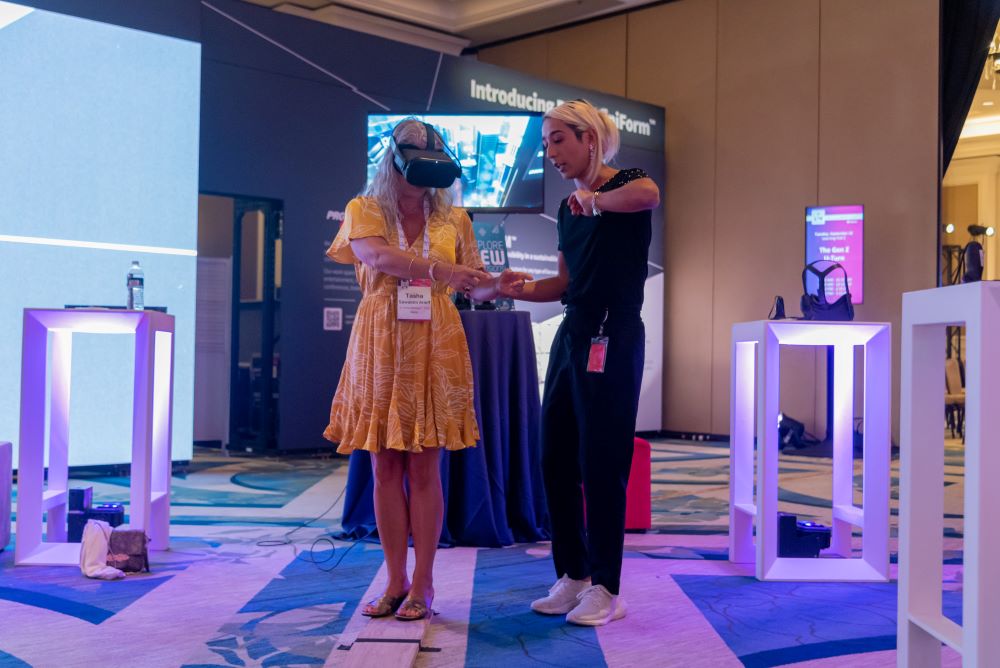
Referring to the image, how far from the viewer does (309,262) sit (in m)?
7.36

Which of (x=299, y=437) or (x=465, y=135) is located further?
(x=299, y=437)

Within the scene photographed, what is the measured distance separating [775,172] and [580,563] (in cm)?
692

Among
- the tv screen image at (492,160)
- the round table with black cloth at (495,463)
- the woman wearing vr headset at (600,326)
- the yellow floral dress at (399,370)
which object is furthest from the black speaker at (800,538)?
the tv screen image at (492,160)

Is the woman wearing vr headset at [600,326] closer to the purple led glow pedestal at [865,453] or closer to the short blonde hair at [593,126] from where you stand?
the short blonde hair at [593,126]

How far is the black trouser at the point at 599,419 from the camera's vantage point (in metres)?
2.73

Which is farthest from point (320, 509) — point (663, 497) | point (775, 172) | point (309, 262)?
point (775, 172)

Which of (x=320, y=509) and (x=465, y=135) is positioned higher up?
(x=465, y=135)

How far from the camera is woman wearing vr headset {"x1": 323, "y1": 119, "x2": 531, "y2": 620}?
269cm

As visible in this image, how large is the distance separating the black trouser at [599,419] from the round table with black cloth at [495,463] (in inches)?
41.2

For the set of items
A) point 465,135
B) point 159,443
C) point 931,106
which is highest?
point 931,106

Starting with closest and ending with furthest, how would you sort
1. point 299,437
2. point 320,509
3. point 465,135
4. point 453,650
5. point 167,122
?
point 453,650 → point 320,509 → point 465,135 → point 167,122 → point 299,437

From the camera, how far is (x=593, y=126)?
9.07ft

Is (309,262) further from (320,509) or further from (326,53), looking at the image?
(320,509)

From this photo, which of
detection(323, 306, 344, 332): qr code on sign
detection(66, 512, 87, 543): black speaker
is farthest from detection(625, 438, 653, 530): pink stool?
detection(323, 306, 344, 332): qr code on sign
